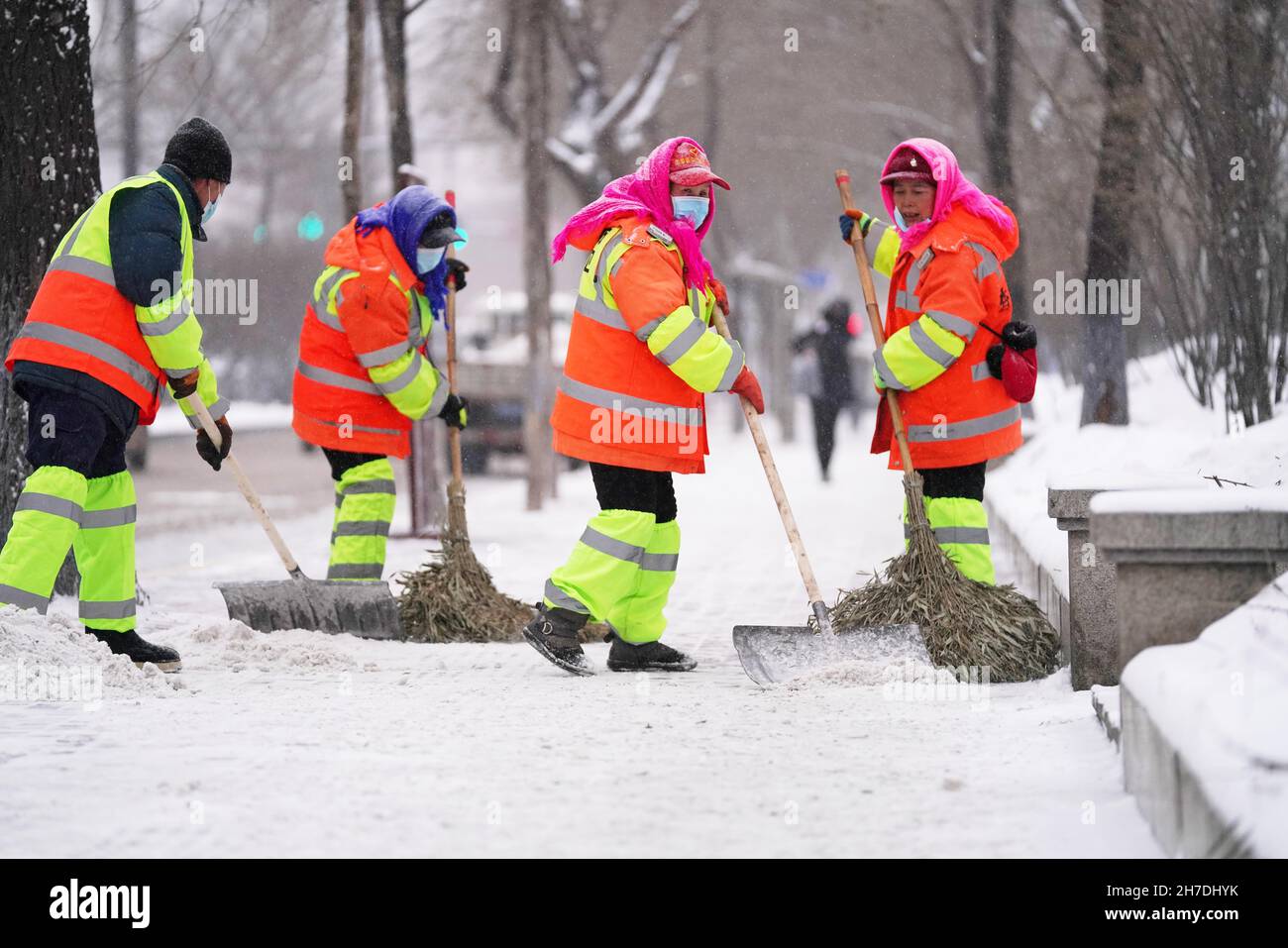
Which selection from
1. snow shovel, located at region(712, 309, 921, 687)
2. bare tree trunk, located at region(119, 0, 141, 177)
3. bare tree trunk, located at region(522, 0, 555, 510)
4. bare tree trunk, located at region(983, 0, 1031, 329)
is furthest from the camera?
bare tree trunk, located at region(983, 0, 1031, 329)

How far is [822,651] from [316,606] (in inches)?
84.4

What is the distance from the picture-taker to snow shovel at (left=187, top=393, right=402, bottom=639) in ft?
22.9

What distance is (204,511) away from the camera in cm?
1389

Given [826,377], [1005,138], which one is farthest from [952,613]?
[1005,138]

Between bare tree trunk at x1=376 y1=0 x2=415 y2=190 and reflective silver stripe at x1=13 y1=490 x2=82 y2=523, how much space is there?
256 inches

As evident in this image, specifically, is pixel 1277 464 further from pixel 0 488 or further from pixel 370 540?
pixel 0 488

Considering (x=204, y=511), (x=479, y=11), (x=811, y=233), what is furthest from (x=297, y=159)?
(x=204, y=511)

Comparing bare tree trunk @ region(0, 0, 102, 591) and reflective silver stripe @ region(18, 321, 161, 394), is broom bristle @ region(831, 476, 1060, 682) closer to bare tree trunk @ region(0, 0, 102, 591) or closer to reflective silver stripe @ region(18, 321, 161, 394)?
reflective silver stripe @ region(18, 321, 161, 394)

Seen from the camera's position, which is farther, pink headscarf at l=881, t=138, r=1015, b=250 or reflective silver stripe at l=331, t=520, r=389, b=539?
reflective silver stripe at l=331, t=520, r=389, b=539

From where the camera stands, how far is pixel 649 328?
236 inches

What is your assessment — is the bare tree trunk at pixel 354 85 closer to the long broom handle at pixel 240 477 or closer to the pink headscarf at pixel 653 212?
the long broom handle at pixel 240 477

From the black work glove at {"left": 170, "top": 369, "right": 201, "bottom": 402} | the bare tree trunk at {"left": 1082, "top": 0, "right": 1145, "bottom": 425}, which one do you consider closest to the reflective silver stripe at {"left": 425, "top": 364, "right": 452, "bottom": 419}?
the black work glove at {"left": 170, "top": 369, "right": 201, "bottom": 402}

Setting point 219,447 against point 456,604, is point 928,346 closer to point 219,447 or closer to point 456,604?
point 456,604
